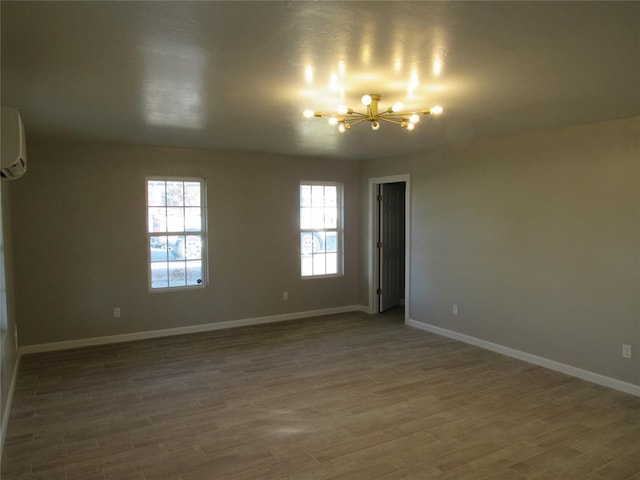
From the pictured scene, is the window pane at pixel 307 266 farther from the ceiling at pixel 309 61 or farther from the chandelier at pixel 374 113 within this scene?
the chandelier at pixel 374 113

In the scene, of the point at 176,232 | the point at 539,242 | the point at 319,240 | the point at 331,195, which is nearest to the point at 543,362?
the point at 539,242

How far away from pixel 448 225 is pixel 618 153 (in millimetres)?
2068

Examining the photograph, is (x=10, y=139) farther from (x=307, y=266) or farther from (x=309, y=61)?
(x=307, y=266)

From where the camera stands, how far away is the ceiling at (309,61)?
72.6 inches

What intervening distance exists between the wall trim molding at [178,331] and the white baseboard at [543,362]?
1496mm

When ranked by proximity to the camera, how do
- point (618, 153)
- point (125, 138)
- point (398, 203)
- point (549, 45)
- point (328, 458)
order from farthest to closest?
point (398, 203), point (125, 138), point (618, 153), point (328, 458), point (549, 45)

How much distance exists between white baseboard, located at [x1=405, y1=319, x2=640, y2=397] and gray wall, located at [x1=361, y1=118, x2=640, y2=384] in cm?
6

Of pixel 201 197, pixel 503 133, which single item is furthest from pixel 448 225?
pixel 201 197

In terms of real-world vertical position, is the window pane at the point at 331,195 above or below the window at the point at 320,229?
above

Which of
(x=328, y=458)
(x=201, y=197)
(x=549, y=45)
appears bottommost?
(x=328, y=458)

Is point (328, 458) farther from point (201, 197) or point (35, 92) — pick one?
point (201, 197)

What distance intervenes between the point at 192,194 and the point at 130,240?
98cm

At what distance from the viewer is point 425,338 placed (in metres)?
5.62

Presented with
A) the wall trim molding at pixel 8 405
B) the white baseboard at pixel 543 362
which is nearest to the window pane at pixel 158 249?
the wall trim molding at pixel 8 405
